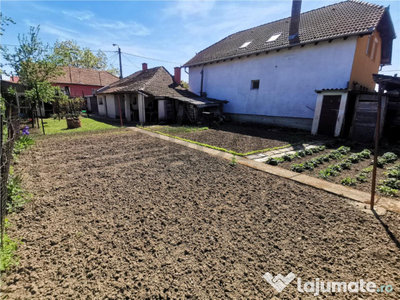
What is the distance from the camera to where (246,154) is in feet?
21.1

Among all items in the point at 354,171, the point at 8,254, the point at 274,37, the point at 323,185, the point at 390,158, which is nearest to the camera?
the point at 8,254

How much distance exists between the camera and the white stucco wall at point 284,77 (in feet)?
33.8

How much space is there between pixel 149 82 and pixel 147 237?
51.3ft

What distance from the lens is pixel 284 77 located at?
12.4 metres

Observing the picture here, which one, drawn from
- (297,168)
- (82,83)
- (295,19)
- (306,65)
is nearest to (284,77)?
(306,65)

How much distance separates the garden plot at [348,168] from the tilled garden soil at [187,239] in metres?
1.06

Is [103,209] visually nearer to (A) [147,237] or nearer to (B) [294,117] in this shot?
(A) [147,237]

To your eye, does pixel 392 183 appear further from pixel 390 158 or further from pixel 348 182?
pixel 390 158

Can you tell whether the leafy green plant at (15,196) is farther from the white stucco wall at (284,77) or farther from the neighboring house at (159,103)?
the white stucco wall at (284,77)

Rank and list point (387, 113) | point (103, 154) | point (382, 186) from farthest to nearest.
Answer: point (387, 113), point (103, 154), point (382, 186)

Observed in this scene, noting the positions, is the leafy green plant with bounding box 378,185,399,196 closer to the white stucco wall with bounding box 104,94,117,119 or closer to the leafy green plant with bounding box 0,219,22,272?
the leafy green plant with bounding box 0,219,22,272

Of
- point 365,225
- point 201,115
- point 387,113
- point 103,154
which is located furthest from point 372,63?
point 103,154

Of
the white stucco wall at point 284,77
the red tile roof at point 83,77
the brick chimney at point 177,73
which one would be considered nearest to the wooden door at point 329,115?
the white stucco wall at point 284,77

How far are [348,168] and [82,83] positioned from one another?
3218 cm
